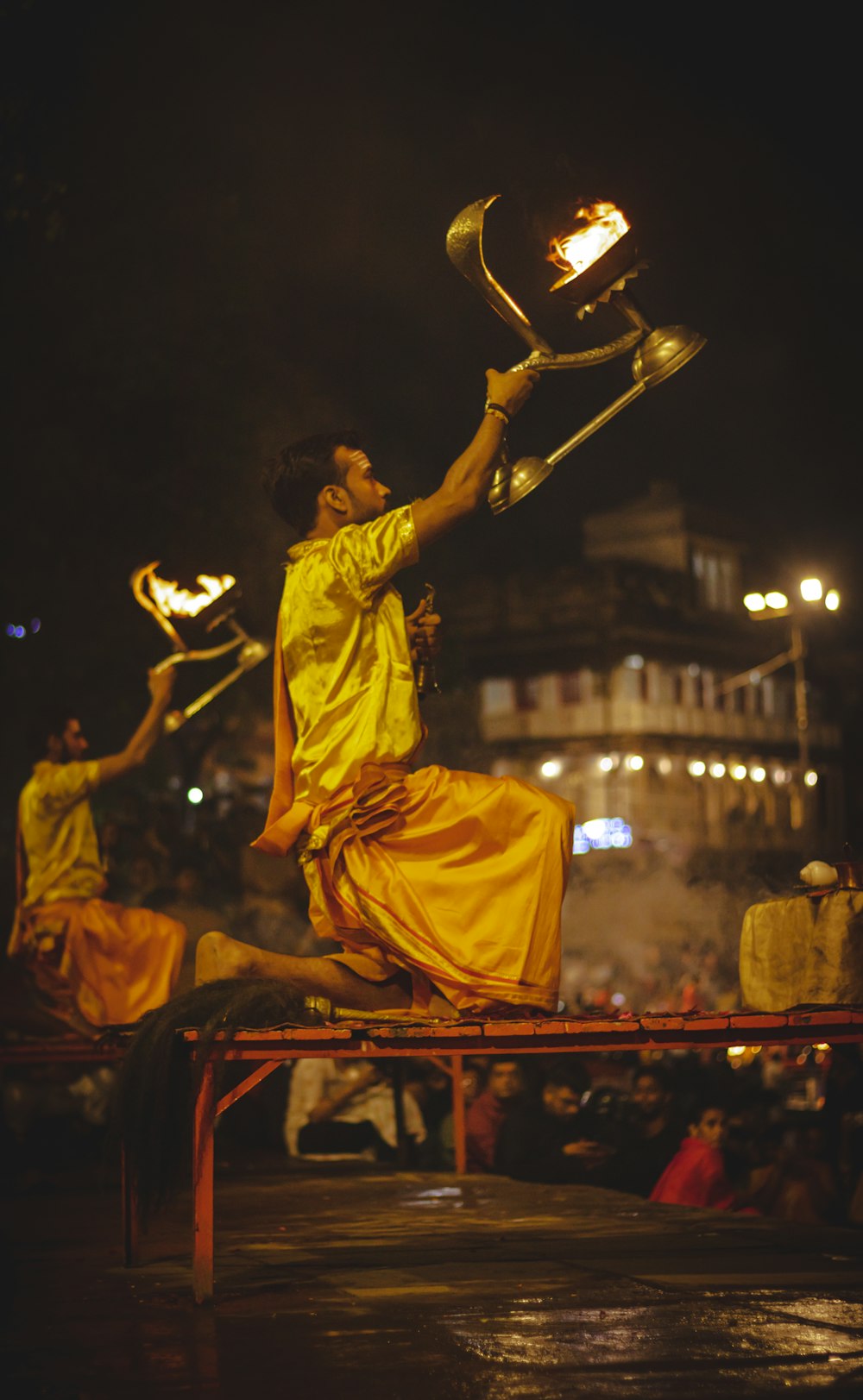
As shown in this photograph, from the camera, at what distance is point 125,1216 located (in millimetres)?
5438

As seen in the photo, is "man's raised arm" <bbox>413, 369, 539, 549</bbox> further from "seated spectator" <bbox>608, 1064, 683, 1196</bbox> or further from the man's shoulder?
the man's shoulder

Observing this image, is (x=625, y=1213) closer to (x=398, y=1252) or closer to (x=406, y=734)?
(x=398, y=1252)

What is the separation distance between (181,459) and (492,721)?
116 ft

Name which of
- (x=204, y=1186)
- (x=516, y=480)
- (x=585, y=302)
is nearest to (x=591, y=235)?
(x=585, y=302)

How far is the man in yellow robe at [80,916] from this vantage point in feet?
28.7

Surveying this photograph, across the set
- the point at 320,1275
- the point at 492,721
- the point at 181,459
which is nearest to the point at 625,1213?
the point at 320,1275

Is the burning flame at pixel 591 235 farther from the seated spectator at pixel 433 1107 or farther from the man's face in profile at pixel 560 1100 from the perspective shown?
the seated spectator at pixel 433 1107

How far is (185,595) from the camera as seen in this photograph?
32.5ft

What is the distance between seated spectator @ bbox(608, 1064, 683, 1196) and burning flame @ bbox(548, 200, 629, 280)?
4190 mm

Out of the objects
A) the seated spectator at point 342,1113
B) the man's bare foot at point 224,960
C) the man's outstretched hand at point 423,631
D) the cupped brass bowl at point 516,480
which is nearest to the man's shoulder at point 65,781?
the seated spectator at point 342,1113

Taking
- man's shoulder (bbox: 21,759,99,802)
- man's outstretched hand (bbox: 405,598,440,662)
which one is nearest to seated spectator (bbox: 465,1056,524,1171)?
man's shoulder (bbox: 21,759,99,802)

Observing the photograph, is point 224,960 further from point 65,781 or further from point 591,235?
point 65,781

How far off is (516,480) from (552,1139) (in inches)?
159

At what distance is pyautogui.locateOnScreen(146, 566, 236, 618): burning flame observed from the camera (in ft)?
32.2
